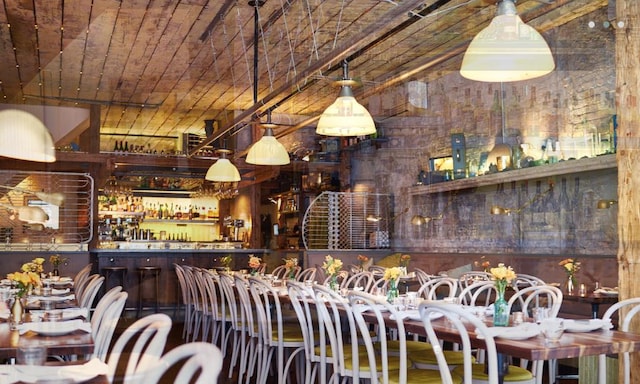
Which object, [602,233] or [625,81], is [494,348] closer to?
[625,81]

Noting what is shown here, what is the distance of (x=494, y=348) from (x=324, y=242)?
201 inches

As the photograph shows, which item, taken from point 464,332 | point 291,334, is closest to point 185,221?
point 291,334

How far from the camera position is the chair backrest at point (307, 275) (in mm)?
6332

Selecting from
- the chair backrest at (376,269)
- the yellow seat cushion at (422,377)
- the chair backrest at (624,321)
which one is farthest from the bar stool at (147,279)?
the chair backrest at (376,269)

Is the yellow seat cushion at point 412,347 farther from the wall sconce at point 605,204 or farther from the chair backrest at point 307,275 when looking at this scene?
the wall sconce at point 605,204

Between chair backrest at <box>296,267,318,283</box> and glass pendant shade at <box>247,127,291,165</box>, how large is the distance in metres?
1.08

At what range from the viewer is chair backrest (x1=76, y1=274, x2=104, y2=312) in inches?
138

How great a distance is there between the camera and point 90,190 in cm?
380

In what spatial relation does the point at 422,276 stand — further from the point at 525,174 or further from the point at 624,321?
the point at 624,321

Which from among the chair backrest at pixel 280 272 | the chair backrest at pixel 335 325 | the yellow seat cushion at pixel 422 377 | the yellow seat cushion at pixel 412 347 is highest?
the chair backrest at pixel 280 272

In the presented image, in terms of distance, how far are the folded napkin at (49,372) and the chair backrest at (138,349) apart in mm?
57

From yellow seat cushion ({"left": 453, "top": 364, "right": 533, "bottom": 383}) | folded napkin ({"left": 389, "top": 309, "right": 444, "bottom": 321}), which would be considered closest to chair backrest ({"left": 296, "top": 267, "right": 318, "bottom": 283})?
folded napkin ({"left": 389, "top": 309, "right": 444, "bottom": 321})

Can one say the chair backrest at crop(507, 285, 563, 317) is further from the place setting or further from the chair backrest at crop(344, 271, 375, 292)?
the place setting

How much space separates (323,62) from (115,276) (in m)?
2.00
